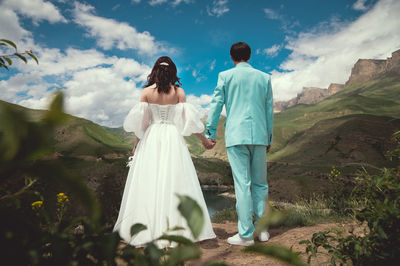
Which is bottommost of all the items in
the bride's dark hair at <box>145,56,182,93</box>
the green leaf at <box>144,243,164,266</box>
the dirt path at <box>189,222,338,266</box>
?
the dirt path at <box>189,222,338,266</box>

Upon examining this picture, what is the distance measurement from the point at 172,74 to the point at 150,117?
0.79 meters

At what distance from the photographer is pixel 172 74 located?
12.8 ft

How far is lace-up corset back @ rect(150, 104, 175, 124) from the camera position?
3.85 meters

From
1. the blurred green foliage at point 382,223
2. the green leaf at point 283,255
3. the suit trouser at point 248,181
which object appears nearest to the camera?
the green leaf at point 283,255

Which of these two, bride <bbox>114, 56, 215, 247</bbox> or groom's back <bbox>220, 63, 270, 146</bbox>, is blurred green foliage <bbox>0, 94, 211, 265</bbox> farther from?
groom's back <bbox>220, 63, 270, 146</bbox>

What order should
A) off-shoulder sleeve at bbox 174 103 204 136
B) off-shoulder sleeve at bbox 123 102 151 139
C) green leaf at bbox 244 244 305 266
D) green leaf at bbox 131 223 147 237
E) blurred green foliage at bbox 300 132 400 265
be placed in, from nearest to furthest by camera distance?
green leaf at bbox 244 244 305 266 < green leaf at bbox 131 223 147 237 < blurred green foliage at bbox 300 132 400 265 < off-shoulder sleeve at bbox 123 102 151 139 < off-shoulder sleeve at bbox 174 103 204 136

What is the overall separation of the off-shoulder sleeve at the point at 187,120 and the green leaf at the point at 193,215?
3407 mm

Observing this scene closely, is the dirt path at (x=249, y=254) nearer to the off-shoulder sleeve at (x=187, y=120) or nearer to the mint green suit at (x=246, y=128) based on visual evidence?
the mint green suit at (x=246, y=128)

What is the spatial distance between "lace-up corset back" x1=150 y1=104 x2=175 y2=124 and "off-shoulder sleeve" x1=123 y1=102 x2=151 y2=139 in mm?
111

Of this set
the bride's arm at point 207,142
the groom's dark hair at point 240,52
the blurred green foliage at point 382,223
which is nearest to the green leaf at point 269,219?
the blurred green foliage at point 382,223

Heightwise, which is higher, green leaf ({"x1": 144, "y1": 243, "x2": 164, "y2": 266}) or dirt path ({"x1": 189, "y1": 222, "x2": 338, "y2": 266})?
green leaf ({"x1": 144, "y1": 243, "x2": 164, "y2": 266})

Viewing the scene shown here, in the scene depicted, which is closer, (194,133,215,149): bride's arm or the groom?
the groom

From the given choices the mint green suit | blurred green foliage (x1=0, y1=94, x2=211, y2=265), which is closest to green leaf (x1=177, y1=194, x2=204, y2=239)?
blurred green foliage (x1=0, y1=94, x2=211, y2=265)

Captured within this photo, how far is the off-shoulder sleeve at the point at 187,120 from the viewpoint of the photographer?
3.84 metres
